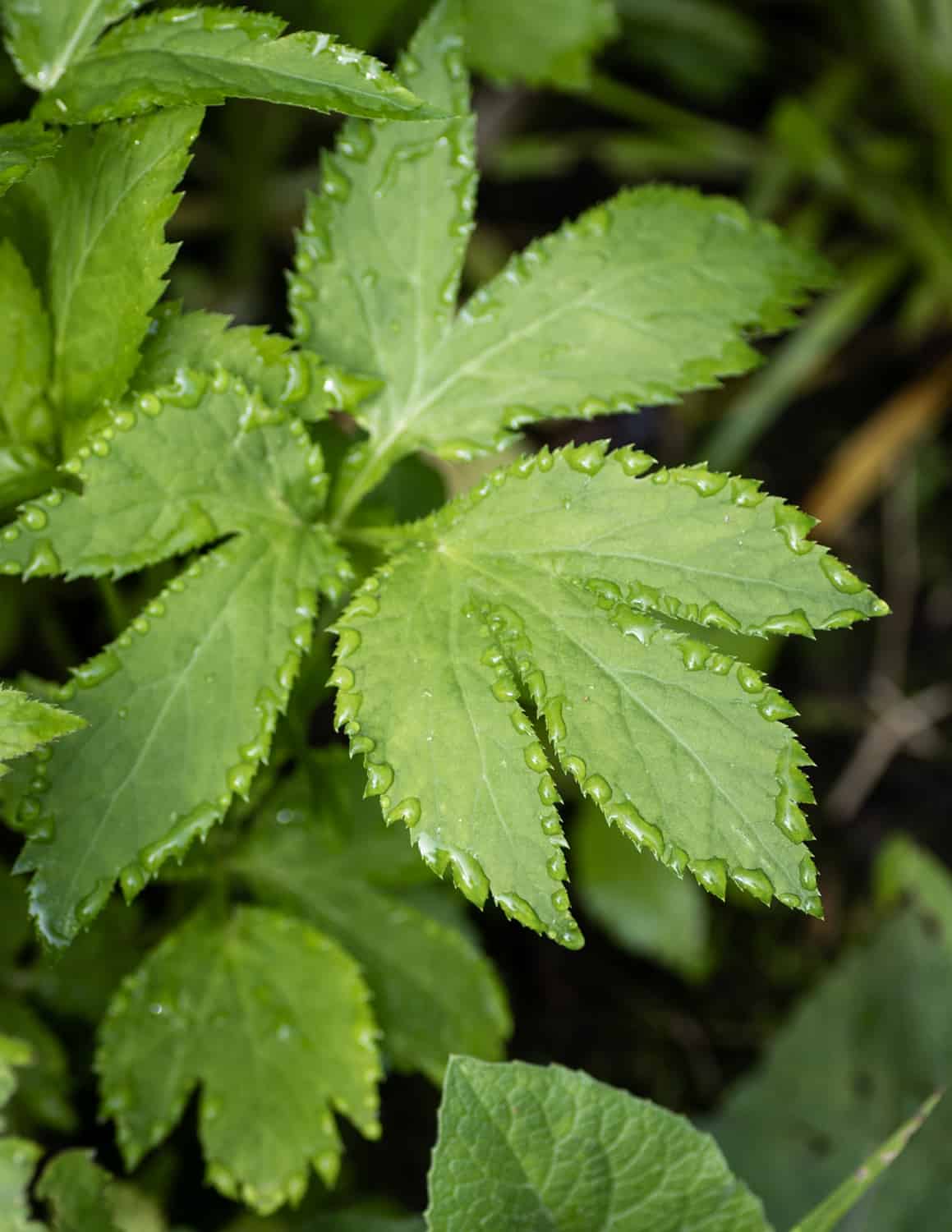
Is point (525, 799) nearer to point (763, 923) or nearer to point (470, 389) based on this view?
point (470, 389)

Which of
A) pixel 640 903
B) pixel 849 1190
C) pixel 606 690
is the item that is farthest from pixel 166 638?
pixel 640 903

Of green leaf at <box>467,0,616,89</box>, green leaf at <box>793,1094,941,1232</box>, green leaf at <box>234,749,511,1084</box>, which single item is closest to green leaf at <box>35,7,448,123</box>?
green leaf at <box>234,749,511,1084</box>

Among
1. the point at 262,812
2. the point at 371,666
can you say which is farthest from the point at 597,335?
the point at 262,812

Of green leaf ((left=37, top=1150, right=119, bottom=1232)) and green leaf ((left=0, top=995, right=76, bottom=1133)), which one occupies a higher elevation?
green leaf ((left=37, top=1150, right=119, bottom=1232))

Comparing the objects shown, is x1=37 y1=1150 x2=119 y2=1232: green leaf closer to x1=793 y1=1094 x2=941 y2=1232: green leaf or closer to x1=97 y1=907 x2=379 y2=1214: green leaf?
x1=97 y1=907 x2=379 y2=1214: green leaf

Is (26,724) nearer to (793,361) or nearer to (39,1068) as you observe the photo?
(39,1068)

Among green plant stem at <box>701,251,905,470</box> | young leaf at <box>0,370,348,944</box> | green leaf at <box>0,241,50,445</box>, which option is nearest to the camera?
young leaf at <box>0,370,348,944</box>
